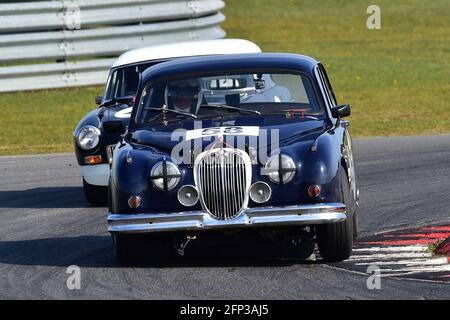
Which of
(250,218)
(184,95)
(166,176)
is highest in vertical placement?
(184,95)

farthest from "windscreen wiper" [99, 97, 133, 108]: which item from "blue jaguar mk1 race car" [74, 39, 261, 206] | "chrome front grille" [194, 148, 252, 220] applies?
"chrome front grille" [194, 148, 252, 220]

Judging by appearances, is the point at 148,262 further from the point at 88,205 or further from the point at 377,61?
the point at 377,61

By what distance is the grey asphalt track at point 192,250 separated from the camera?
764 centimetres

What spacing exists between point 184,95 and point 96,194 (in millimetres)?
A: 2853

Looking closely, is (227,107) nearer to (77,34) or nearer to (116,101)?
(116,101)

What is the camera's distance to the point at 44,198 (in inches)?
509

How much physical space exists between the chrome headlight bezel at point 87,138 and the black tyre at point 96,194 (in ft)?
1.21

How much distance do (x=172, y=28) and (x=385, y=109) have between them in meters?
4.19

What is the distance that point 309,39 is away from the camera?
27984 mm

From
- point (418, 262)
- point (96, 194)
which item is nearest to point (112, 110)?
point (96, 194)

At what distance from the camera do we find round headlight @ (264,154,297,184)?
8258mm

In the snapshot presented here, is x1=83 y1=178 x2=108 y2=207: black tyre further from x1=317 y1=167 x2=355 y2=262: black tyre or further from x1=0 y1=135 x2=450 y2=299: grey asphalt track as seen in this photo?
x1=317 y1=167 x2=355 y2=262: black tyre

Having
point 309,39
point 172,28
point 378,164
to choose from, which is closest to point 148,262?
point 378,164
